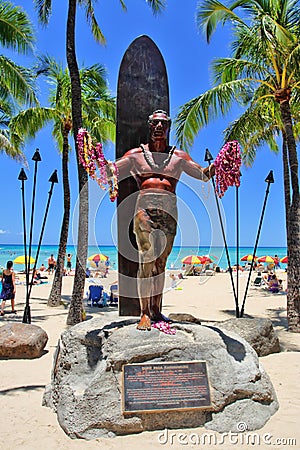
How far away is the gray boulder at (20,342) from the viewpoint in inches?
265

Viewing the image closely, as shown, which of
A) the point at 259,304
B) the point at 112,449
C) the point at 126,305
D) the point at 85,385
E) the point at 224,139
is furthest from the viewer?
the point at 259,304

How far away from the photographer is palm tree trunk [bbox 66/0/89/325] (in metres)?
10.1

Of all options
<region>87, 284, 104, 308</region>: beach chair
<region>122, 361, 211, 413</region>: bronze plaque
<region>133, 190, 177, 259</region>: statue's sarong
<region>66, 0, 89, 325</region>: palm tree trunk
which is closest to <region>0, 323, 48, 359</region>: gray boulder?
<region>66, 0, 89, 325</region>: palm tree trunk

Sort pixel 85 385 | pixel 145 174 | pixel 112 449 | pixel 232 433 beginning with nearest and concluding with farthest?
1. pixel 112 449
2. pixel 232 433
3. pixel 85 385
4. pixel 145 174

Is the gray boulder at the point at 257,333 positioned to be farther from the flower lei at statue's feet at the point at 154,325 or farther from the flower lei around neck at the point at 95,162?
the flower lei around neck at the point at 95,162

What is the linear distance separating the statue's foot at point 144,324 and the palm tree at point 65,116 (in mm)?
9574

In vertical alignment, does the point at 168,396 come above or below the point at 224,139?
below

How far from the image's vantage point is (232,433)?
386cm

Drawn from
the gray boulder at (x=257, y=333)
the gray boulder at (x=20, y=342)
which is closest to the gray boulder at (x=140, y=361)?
the gray boulder at (x=20, y=342)

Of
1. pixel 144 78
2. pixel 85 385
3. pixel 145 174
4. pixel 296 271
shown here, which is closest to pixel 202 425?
pixel 85 385

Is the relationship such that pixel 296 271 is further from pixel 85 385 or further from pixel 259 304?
pixel 85 385

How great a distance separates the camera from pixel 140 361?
414cm

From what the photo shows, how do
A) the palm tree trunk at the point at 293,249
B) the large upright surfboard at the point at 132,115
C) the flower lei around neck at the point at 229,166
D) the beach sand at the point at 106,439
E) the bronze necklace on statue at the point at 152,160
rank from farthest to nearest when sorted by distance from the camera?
the palm tree trunk at the point at 293,249, the large upright surfboard at the point at 132,115, the bronze necklace on statue at the point at 152,160, the flower lei around neck at the point at 229,166, the beach sand at the point at 106,439

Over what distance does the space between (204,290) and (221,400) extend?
17264mm
